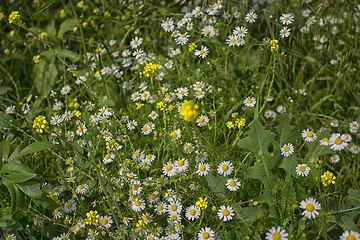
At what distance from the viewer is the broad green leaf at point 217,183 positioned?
183cm

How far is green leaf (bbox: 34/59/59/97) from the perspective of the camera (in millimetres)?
3119

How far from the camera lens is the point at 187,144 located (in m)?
2.08

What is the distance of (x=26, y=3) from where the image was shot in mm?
3777

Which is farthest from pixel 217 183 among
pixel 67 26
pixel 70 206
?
pixel 67 26

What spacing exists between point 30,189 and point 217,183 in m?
1.01

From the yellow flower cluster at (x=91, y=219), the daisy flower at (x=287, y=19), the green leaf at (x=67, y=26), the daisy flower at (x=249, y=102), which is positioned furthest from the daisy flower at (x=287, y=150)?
the green leaf at (x=67, y=26)

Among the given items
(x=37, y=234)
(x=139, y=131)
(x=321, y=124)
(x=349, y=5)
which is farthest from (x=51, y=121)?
(x=349, y=5)

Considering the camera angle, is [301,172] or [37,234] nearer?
[301,172]

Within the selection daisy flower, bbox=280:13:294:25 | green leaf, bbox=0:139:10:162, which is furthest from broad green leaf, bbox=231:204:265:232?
daisy flower, bbox=280:13:294:25

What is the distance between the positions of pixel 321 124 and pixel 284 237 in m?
1.60

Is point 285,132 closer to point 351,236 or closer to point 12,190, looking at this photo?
point 351,236

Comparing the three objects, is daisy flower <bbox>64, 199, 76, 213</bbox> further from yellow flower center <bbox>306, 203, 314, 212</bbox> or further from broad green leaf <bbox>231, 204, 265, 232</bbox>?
yellow flower center <bbox>306, 203, 314, 212</bbox>

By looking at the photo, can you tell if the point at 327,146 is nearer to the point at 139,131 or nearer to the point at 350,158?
the point at 350,158

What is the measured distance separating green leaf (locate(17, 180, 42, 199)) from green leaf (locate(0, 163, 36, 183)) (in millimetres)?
53
